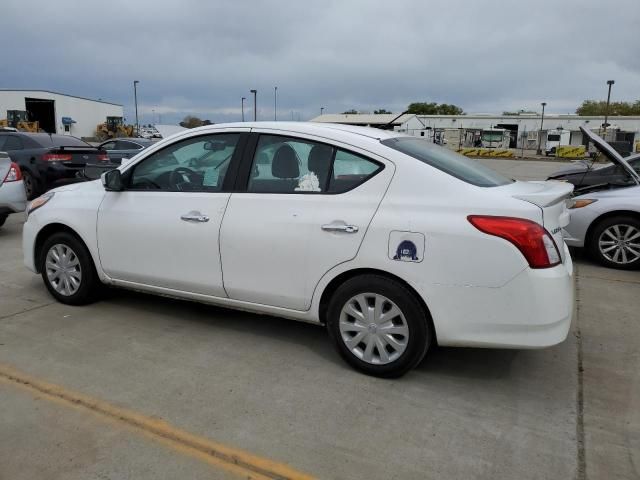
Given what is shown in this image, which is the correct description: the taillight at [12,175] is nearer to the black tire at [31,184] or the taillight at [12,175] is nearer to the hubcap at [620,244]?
the black tire at [31,184]

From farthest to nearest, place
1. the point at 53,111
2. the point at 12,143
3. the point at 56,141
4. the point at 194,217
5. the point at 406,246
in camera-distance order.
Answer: the point at 53,111 → the point at 56,141 → the point at 12,143 → the point at 194,217 → the point at 406,246

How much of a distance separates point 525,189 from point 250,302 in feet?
6.83

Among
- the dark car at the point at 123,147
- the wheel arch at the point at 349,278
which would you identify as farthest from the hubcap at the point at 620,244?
the dark car at the point at 123,147

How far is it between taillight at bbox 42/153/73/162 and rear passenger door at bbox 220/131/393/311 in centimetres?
856

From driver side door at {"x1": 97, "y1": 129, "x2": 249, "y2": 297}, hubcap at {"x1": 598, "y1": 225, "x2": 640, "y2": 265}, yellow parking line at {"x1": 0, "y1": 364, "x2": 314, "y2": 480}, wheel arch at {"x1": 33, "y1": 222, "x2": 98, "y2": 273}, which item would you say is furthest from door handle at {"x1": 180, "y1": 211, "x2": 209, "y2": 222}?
hubcap at {"x1": 598, "y1": 225, "x2": 640, "y2": 265}

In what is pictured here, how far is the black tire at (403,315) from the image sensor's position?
3.30 metres

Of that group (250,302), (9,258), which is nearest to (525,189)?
(250,302)

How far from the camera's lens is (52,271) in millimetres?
4848

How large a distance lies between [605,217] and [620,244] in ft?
1.23

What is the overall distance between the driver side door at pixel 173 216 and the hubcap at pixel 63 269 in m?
0.38

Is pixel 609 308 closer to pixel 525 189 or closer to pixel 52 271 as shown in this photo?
pixel 525 189

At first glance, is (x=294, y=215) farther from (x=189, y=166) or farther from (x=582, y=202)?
(x=582, y=202)

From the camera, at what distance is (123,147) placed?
51.7 feet

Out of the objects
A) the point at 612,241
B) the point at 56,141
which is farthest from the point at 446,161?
the point at 56,141
